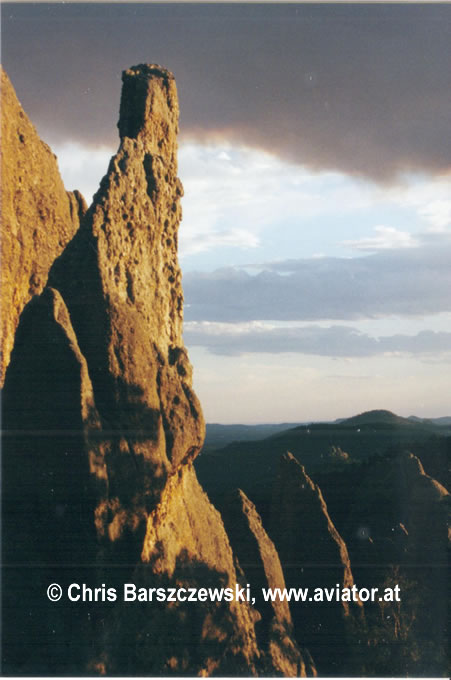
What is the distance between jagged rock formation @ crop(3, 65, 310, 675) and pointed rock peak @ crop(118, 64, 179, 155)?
0.76m

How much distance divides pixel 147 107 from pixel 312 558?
11515 mm

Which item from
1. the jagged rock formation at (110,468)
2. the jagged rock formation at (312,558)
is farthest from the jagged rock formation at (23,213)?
the jagged rock formation at (312,558)

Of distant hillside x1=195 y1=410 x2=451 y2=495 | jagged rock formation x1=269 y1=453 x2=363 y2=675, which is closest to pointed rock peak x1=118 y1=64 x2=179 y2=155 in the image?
jagged rock formation x1=269 y1=453 x2=363 y2=675

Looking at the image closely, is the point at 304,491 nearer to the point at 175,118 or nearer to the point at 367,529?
the point at 367,529

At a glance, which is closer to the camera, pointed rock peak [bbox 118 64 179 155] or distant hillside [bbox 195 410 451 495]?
pointed rock peak [bbox 118 64 179 155]

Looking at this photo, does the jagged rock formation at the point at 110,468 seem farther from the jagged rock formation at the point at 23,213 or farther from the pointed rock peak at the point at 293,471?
the jagged rock formation at the point at 23,213

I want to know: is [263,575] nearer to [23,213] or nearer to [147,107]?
[147,107]

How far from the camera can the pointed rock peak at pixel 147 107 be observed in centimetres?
1280

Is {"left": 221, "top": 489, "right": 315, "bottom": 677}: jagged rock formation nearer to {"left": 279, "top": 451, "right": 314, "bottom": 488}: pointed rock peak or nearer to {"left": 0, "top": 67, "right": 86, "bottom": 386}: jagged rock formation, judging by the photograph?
{"left": 279, "top": 451, "right": 314, "bottom": 488}: pointed rock peak

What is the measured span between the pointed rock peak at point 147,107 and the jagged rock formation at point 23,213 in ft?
13.9

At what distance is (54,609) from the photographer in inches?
356

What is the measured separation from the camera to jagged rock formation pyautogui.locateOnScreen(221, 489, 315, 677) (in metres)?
12.5

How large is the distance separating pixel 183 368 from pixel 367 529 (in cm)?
947

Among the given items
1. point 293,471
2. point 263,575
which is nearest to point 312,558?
point 263,575
